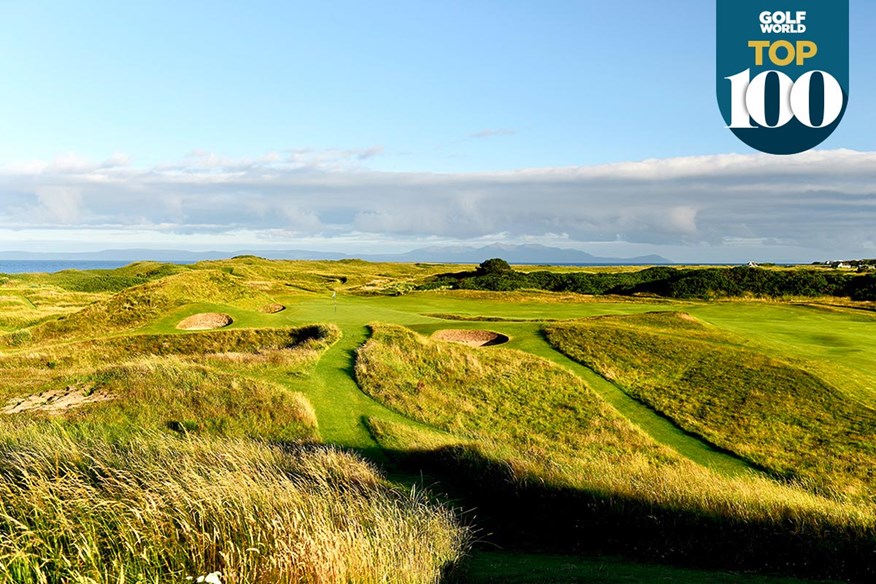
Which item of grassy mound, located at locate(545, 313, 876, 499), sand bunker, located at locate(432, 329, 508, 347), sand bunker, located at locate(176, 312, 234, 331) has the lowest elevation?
grassy mound, located at locate(545, 313, 876, 499)

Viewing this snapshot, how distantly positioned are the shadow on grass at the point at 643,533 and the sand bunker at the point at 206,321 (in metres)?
21.4

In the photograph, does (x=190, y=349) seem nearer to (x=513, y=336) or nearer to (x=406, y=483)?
(x=513, y=336)

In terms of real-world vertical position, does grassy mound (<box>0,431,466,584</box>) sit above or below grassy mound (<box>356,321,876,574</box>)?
above

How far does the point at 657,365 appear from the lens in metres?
21.8

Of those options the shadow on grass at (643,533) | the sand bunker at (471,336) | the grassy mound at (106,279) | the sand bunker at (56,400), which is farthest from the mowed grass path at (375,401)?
the grassy mound at (106,279)

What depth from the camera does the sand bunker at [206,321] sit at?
29.5 meters

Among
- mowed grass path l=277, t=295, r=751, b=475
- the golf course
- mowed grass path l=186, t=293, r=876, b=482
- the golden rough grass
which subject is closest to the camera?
the golf course

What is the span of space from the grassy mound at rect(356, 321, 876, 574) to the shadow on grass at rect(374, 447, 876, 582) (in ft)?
0.07

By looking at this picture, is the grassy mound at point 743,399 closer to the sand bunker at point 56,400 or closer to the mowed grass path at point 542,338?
the mowed grass path at point 542,338

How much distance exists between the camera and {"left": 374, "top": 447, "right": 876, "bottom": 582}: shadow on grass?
26.1ft

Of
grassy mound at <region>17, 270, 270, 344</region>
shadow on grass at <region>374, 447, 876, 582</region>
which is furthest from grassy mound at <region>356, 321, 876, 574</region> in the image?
grassy mound at <region>17, 270, 270, 344</region>

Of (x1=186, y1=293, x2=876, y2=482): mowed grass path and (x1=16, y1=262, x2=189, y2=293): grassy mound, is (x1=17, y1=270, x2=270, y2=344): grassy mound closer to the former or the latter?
(x1=186, y1=293, x2=876, y2=482): mowed grass path

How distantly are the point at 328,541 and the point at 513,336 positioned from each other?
66.2 ft

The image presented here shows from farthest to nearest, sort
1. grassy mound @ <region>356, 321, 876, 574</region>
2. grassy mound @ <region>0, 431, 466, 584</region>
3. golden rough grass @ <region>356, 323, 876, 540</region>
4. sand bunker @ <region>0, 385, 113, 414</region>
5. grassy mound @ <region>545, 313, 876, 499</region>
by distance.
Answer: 1. sand bunker @ <region>0, 385, 113, 414</region>
2. grassy mound @ <region>545, 313, 876, 499</region>
3. golden rough grass @ <region>356, 323, 876, 540</region>
4. grassy mound @ <region>356, 321, 876, 574</region>
5. grassy mound @ <region>0, 431, 466, 584</region>
